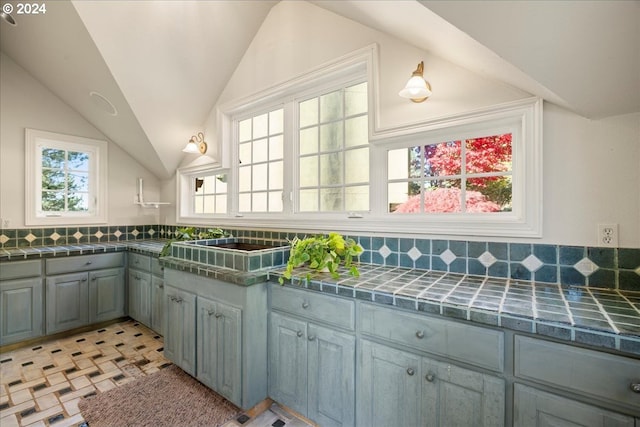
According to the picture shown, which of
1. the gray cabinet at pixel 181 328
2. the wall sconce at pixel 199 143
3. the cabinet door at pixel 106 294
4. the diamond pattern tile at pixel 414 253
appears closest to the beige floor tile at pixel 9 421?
the gray cabinet at pixel 181 328

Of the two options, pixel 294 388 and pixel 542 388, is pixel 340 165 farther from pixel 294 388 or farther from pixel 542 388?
pixel 542 388

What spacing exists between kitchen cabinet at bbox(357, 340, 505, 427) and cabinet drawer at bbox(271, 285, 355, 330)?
0.15 metres

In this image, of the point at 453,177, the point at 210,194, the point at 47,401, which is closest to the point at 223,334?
the point at 47,401

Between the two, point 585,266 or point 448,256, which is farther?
point 448,256

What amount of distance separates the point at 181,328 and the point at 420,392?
168 cm

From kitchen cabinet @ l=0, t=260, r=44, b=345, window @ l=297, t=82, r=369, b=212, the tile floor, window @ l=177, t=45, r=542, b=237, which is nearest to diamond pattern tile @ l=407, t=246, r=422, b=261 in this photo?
window @ l=177, t=45, r=542, b=237

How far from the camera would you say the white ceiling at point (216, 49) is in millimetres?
924

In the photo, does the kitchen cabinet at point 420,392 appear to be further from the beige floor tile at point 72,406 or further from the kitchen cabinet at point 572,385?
the beige floor tile at point 72,406

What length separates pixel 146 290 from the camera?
2.94m

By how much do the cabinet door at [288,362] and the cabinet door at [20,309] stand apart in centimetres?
246

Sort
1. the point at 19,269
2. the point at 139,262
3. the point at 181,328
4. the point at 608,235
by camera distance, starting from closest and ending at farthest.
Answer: the point at 608,235 < the point at 181,328 < the point at 19,269 < the point at 139,262

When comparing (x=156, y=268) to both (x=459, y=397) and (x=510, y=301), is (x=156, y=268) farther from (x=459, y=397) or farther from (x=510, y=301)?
(x=510, y=301)

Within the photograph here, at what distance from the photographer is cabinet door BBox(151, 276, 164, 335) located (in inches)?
108

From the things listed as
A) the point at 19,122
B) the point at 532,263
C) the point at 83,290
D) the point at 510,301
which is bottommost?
the point at 83,290
